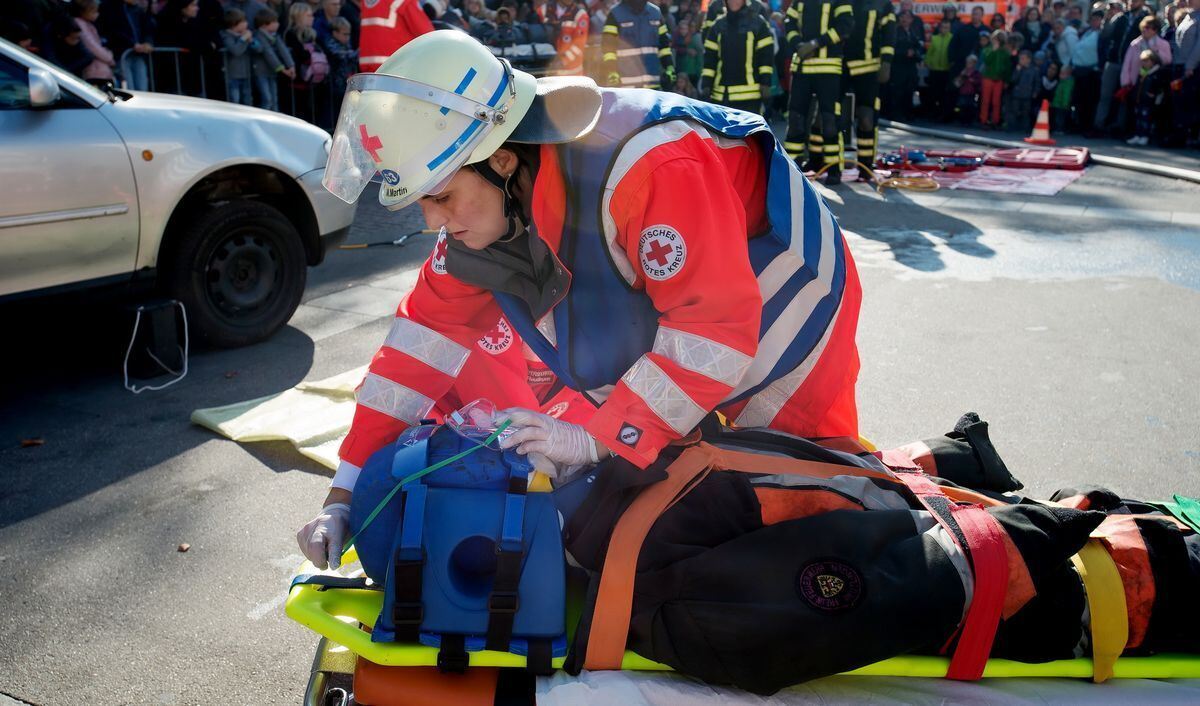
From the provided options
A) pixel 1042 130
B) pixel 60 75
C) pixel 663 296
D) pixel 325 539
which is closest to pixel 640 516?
pixel 663 296

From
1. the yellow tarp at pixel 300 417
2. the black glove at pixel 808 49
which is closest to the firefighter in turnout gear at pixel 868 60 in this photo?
the black glove at pixel 808 49

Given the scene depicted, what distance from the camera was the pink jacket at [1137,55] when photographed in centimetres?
1501

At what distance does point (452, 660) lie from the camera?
2117 mm

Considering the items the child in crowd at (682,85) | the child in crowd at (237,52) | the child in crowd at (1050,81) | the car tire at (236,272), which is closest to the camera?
the car tire at (236,272)

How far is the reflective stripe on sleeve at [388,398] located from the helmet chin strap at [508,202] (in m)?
0.50

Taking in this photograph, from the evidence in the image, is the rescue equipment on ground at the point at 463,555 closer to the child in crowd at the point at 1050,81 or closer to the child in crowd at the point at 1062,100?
the child in crowd at the point at 1062,100

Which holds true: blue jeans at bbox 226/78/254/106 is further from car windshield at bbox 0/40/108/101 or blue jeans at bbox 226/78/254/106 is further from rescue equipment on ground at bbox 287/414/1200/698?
rescue equipment on ground at bbox 287/414/1200/698

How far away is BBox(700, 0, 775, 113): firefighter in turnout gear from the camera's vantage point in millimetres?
10727

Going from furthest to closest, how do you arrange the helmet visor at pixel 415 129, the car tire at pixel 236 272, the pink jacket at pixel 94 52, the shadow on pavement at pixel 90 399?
1. the pink jacket at pixel 94 52
2. the car tire at pixel 236 272
3. the shadow on pavement at pixel 90 399
4. the helmet visor at pixel 415 129

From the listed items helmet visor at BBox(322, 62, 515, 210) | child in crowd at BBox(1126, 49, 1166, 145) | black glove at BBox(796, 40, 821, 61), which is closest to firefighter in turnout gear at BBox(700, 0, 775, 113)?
black glove at BBox(796, 40, 821, 61)

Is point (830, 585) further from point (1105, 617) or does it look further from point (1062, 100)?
point (1062, 100)

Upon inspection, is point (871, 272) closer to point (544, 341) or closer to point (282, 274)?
Result: point (282, 274)

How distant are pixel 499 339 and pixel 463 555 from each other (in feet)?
3.73

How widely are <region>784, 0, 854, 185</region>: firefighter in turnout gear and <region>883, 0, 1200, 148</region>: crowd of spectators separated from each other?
6965 millimetres
